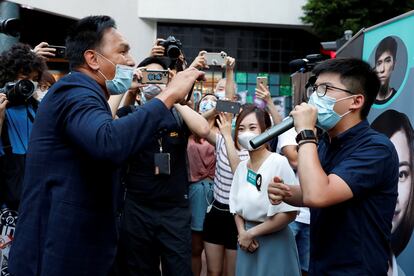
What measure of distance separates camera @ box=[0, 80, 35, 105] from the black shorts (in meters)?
1.90

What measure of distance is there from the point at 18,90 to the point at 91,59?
1.38 metres

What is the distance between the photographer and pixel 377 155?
2250 millimetres

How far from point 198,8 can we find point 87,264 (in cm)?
1704

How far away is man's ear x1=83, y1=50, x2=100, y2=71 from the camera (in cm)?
237

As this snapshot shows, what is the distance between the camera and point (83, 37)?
241cm

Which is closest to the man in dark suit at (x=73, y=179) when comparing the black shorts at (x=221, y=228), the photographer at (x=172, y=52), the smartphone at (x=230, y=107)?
the photographer at (x=172, y=52)

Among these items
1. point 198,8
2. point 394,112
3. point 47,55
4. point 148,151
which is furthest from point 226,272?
point 198,8

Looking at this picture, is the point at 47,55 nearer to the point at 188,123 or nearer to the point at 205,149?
the point at 188,123

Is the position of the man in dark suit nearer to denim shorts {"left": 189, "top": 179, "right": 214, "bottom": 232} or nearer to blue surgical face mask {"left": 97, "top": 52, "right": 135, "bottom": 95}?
blue surgical face mask {"left": 97, "top": 52, "right": 135, "bottom": 95}

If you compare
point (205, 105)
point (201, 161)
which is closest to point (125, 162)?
point (201, 161)

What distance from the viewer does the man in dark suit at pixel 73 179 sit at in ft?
6.63

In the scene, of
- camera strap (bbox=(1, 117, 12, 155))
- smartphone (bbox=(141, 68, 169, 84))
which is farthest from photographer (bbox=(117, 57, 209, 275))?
camera strap (bbox=(1, 117, 12, 155))

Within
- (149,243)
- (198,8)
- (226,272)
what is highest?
(198,8)

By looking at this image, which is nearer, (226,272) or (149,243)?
(149,243)
